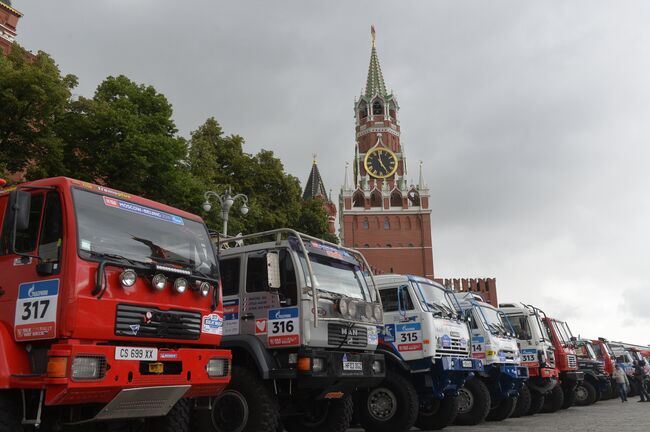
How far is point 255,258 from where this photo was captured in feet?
29.0

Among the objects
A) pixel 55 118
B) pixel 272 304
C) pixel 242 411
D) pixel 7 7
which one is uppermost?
pixel 7 7

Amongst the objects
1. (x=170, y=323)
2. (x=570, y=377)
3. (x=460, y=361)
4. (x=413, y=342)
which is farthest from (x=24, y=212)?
(x=570, y=377)

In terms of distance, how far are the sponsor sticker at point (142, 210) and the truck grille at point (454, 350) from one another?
5.77 m

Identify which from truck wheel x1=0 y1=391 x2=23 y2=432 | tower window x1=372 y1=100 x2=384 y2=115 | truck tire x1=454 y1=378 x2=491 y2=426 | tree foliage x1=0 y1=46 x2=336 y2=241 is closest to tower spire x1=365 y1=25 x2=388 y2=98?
tower window x1=372 y1=100 x2=384 y2=115

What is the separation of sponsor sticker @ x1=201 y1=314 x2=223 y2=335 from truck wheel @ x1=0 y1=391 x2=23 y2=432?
1.82 metres

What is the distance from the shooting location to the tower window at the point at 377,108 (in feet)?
336

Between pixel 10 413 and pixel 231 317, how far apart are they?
12.1 ft

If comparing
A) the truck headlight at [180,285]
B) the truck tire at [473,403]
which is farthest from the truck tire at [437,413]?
the truck headlight at [180,285]

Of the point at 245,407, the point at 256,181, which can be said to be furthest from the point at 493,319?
the point at 256,181

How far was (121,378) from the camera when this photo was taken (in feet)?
18.1

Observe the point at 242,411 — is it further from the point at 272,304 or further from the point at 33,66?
the point at 33,66

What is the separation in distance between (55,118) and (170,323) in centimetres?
1845

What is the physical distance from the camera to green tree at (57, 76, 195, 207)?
21.8 m

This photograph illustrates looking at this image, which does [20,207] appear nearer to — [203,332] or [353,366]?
[203,332]
